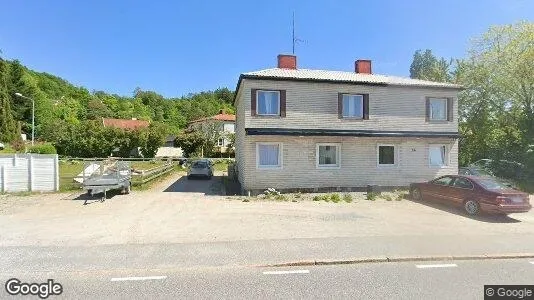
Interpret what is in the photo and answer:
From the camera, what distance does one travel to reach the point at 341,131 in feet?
57.6

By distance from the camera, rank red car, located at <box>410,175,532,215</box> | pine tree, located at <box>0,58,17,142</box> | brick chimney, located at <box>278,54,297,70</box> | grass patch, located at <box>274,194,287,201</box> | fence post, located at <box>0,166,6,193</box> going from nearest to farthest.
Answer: red car, located at <box>410,175,532,215</box> < grass patch, located at <box>274,194,287,201</box> < fence post, located at <box>0,166,6,193</box> < brick chimney, located at <box>278,54,297,70</box> < pine tree, located at <box>0,58,17,142</box>

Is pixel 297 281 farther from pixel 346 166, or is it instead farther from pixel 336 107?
pixel 336 107

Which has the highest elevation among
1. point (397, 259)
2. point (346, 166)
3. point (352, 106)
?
point (352, 106)

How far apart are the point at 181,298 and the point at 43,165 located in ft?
50.5

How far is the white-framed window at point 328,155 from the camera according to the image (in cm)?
1756

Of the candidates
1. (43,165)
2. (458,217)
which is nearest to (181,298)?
(458,217)

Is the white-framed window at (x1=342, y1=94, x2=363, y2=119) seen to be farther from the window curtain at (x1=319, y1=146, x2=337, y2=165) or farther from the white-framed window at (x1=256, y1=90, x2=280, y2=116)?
the white-framed window at (x1=256, y1=90, x2=280, y2=116)

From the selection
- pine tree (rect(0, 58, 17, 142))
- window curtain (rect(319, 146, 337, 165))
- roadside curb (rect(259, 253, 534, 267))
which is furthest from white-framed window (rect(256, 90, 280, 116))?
pine tree (rect(0, 58, 17, 142))

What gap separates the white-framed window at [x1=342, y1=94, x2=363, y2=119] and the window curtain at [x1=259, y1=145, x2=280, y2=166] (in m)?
4.56

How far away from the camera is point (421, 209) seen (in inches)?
526

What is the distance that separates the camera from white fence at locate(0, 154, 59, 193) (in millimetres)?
15727

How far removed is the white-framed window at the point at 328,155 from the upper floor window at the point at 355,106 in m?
1.86

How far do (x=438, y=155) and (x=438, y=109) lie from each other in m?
2.85

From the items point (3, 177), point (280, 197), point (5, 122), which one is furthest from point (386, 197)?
point (5, 122)
